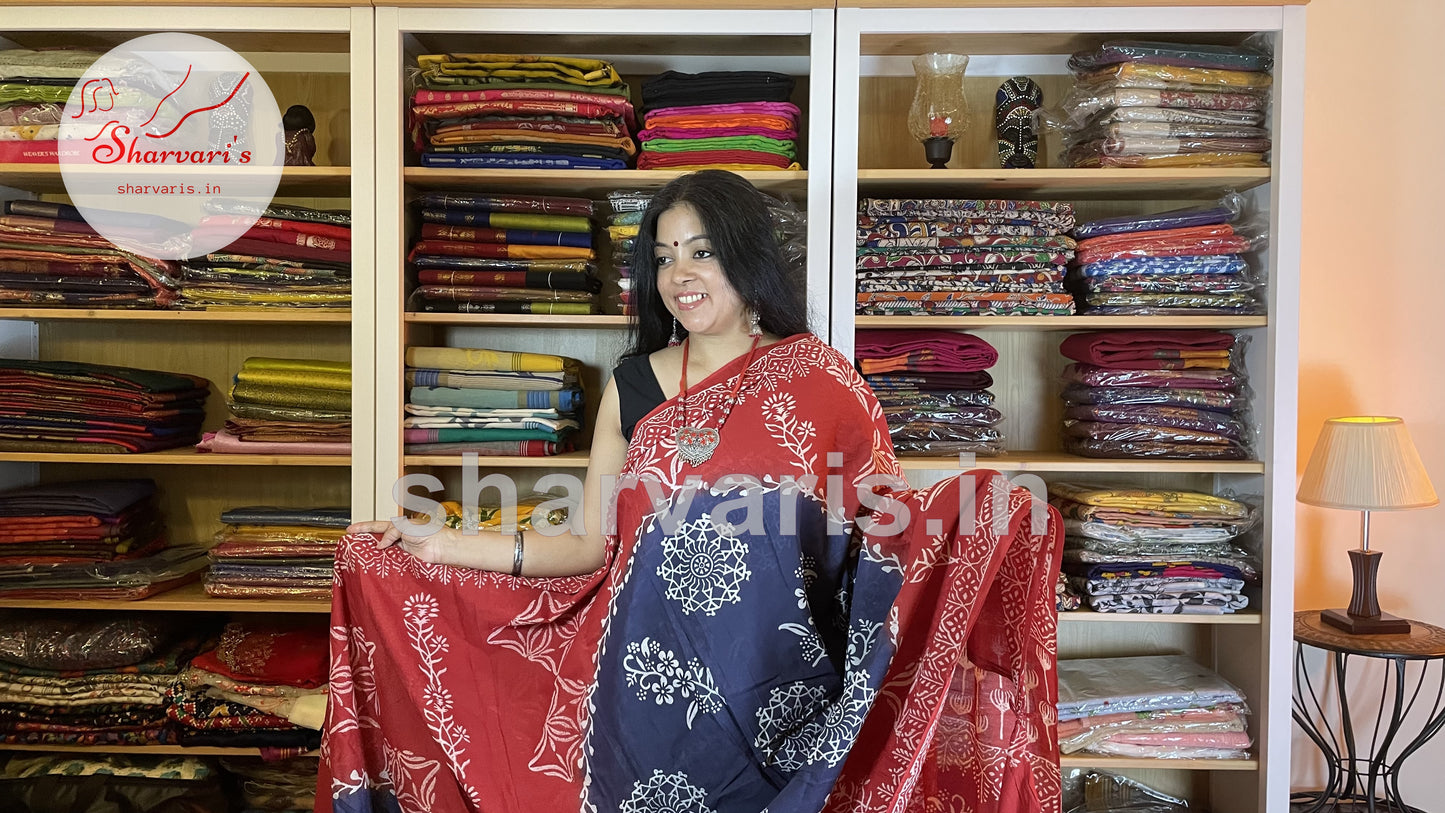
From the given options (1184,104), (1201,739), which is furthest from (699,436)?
(1201,739)

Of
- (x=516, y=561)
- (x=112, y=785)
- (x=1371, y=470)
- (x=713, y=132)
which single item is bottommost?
(x=112, y=785)

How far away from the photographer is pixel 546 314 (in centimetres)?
254

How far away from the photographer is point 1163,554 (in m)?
2.53

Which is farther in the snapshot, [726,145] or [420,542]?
[726,145]

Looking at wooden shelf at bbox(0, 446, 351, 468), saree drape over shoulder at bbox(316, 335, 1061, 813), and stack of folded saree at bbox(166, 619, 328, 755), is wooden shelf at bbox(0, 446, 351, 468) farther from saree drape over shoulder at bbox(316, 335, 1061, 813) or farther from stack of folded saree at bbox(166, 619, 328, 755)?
saree drape over shoulder at bbox(316, 335, 1061, 813)

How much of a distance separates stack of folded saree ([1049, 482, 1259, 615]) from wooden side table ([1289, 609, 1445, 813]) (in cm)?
22

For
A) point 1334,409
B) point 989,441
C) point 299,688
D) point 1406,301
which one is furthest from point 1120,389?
point 299,688

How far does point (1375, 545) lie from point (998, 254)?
52.8 inches

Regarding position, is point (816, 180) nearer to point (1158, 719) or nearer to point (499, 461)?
point (499, 461)

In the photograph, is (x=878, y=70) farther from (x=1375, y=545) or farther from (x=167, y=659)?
(x=167, y=659)

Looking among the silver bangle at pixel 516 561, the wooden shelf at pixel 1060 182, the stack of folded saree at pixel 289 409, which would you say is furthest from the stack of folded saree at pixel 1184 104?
the stack of folded saree at pixel 289 409

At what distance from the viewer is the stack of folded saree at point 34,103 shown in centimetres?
250

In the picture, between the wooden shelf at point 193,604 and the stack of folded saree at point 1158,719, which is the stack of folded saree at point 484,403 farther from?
the stack of folded saree at point 1158,719

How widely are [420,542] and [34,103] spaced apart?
1.63 metres
